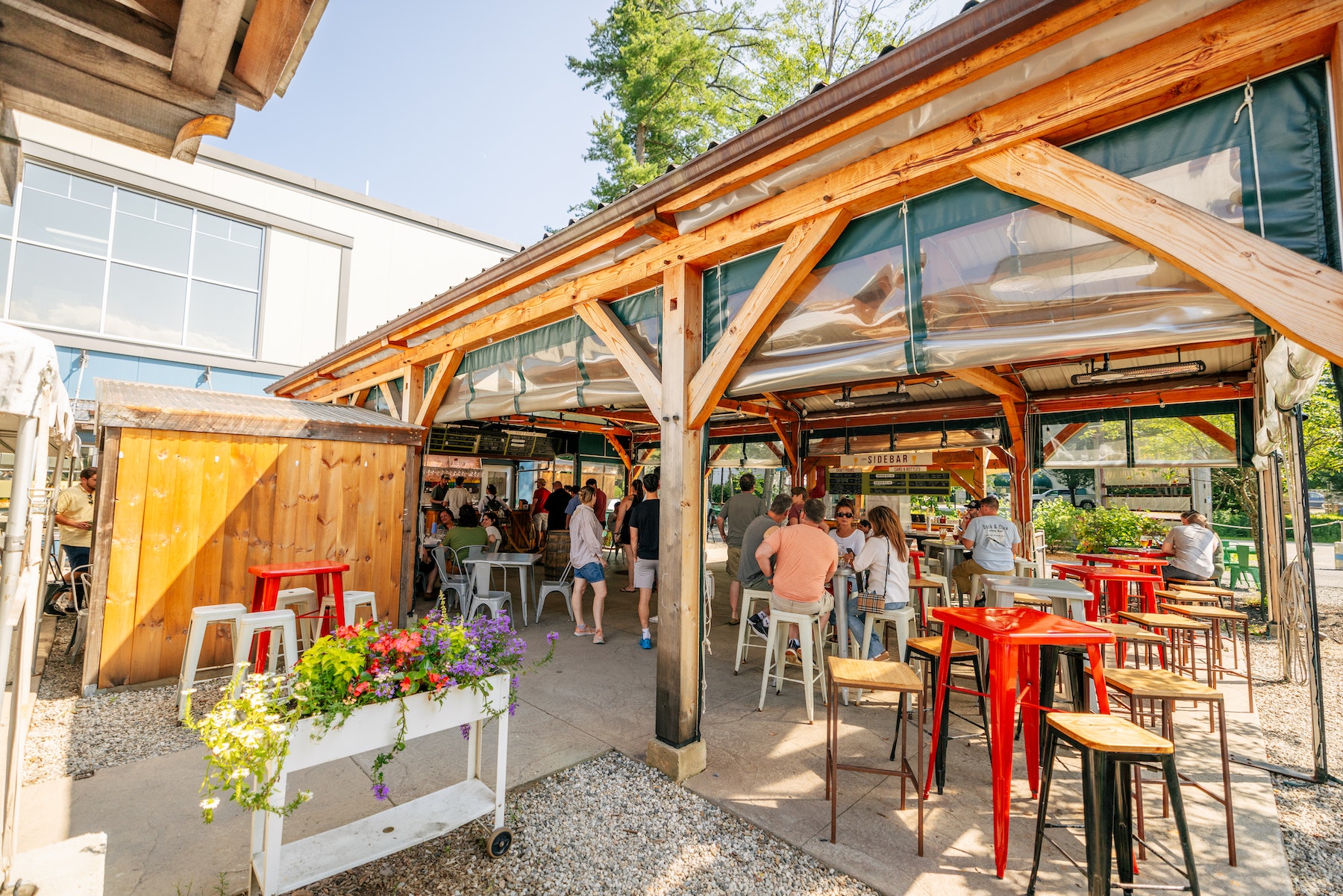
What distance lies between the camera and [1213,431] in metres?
6.56

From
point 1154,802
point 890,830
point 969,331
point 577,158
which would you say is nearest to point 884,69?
point 969,331

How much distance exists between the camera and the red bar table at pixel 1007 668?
239 cm

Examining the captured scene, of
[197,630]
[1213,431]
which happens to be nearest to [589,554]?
[197,630]

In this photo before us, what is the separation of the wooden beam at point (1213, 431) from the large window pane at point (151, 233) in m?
16.7

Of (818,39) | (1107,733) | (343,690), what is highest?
(818,39)

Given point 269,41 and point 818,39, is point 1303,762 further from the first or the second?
point 818,39

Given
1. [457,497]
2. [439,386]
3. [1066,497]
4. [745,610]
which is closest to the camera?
[745,610]

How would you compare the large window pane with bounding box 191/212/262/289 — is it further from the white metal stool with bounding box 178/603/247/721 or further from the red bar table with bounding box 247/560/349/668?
the white metal stool with bounding box 178/603/247/721

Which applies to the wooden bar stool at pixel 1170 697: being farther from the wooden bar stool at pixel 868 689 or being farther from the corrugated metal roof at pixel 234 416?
the corrugated metal roof at pixel 234 416

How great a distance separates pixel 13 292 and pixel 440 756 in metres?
12.7

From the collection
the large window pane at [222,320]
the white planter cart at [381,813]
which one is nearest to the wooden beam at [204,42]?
the white planter cart at [381,813]

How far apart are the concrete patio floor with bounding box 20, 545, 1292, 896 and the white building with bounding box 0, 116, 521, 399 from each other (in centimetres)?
1033

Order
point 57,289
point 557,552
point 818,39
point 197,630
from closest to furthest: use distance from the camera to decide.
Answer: point 197,630
point 557,552
point 57,289
point 818,39

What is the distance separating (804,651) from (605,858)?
6.45ft
